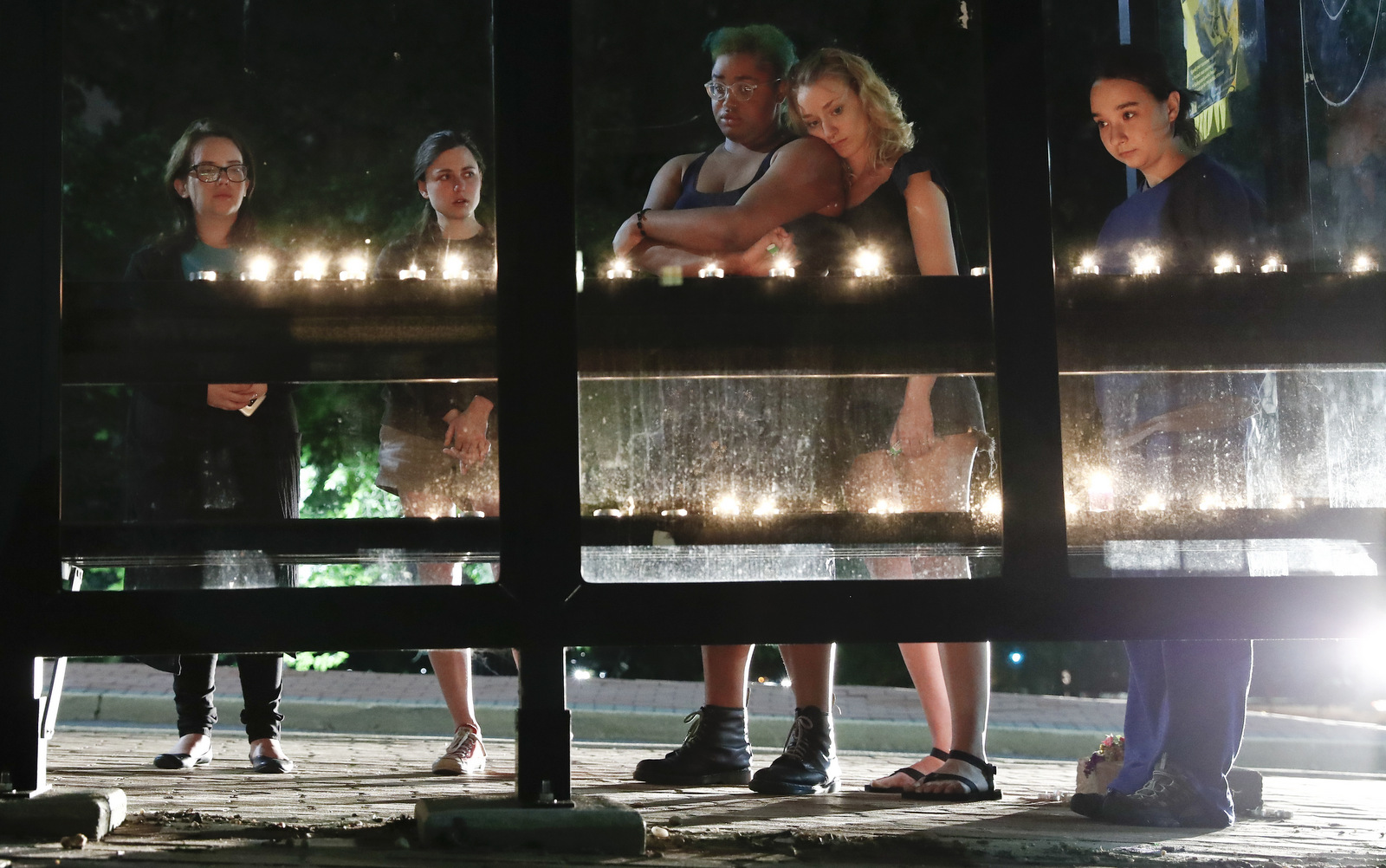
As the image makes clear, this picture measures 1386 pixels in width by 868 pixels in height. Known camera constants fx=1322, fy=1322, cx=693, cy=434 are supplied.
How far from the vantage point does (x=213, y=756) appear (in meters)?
4.59

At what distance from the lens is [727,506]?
301 centimetres

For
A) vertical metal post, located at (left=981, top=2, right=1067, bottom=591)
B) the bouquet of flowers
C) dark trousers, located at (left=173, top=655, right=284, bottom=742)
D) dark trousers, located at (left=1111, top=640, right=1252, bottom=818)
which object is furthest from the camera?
dark trousers, located at (left=173, top=655, right=284, bottom=742)

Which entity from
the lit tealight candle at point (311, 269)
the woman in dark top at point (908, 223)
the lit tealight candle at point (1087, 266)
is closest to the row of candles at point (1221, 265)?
the lit tealight candle at point (1087, 266)

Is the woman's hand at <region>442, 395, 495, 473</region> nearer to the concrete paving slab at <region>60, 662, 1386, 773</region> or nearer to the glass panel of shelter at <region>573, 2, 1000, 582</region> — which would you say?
the glass panel of shelter at <region>573, 2, 1000, 582</region>

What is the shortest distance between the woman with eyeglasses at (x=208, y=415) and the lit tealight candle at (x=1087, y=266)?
1871 mm

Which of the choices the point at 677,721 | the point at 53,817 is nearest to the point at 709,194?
the point at 53,817

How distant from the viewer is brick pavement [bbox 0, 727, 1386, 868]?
2.42 m

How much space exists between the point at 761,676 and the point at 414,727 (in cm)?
407

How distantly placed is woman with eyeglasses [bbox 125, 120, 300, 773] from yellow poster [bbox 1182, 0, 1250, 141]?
2.85 metres

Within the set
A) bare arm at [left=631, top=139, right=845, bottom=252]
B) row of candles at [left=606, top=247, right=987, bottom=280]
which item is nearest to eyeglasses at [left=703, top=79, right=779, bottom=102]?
bare arm at [left=631, top=139, right=845, bottom=252]

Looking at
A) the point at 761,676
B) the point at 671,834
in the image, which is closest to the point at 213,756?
the point at 671,834

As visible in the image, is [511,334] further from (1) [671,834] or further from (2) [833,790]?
(2) [833,790]

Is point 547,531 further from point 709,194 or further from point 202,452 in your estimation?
point 709,194

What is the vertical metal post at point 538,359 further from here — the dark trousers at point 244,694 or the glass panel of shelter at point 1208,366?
the dark trousers at point 244,694
